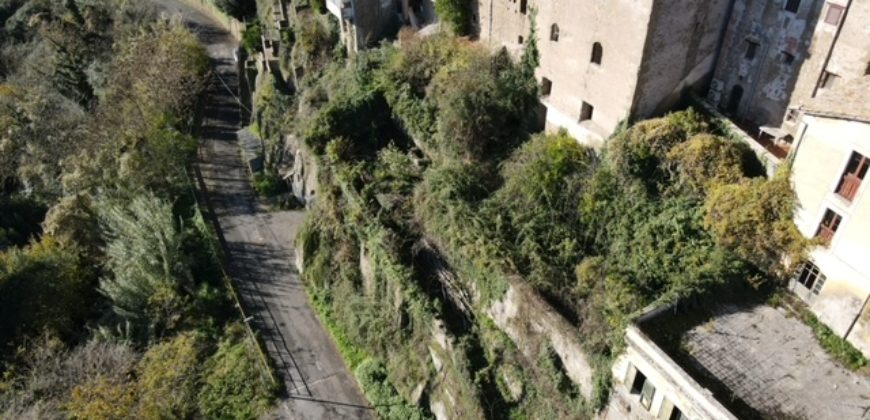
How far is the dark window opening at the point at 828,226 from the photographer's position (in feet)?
72.2

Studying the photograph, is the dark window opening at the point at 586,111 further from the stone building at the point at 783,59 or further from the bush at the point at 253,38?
the bush at the point at 253,38

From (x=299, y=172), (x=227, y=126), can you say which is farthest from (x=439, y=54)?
(x=227, y=126)

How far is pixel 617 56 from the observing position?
27.9m

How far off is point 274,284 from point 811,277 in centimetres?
2815

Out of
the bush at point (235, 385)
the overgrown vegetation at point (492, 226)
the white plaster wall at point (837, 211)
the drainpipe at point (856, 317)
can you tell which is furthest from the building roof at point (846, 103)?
the bush at point (235, 385)

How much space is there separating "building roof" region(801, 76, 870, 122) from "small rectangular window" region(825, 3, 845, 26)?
15.0ft

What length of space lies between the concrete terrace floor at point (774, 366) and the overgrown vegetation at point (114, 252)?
845 inches

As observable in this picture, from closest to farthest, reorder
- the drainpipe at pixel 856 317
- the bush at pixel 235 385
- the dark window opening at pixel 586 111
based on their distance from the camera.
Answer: the drainpipe at pixel 856 317
the dark window opening at pixel 586 111
the bush at pixel 235 385

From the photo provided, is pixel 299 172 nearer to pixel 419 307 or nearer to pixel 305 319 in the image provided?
pixel 305 319

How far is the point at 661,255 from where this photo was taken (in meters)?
24.8

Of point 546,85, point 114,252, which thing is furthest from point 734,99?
point 114,252

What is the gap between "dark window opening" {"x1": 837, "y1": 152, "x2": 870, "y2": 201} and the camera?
20.8 meters

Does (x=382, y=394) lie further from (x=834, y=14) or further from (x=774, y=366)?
(x=834, y=14)

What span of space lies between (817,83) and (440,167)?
17.0m
